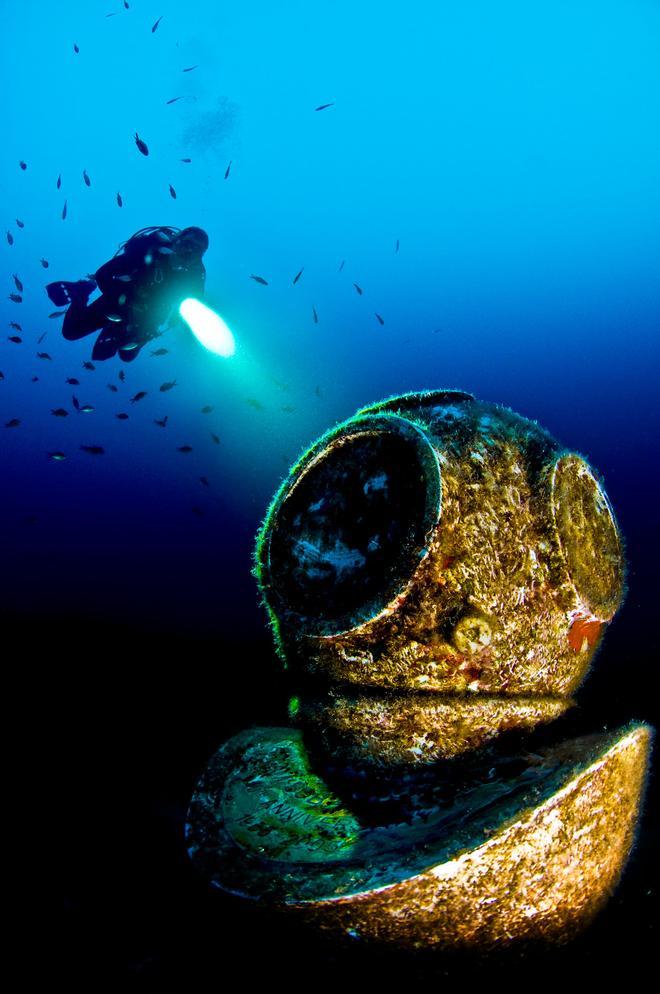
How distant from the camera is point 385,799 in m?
1.78

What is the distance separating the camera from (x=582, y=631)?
1973mm

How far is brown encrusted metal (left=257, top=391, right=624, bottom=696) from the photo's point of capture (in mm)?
1714

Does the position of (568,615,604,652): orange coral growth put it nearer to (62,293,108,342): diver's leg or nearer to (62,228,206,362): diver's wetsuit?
(62,228,206,362): diver's wetsuit

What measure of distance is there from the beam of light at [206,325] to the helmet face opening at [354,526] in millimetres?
7416

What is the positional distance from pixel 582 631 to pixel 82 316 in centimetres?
1000

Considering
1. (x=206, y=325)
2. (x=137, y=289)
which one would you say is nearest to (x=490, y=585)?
(x=206, y=325)

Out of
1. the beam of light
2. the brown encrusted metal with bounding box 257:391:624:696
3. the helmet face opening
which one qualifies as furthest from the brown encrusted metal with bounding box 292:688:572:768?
Result: the beam of light

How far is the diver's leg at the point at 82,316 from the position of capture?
9023 mm

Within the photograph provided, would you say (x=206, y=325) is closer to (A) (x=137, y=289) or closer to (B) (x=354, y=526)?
→ (A) (x=137, y=289)

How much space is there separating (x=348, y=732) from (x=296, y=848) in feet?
1.40

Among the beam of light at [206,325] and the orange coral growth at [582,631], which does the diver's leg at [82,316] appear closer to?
the beam of light at [206,325]

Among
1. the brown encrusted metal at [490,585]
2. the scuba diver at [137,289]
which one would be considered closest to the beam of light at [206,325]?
the scuba diver at [137,289]

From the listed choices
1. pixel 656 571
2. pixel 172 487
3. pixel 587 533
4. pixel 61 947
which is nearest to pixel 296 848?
pixel 587 533

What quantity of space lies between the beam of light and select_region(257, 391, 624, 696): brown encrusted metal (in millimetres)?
7743
